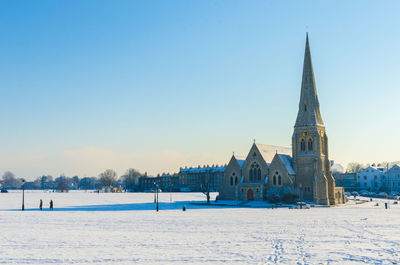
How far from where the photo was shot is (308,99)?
3076 inches

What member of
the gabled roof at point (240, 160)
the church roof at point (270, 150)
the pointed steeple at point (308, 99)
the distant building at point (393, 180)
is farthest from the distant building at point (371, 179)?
the pointed steeple at point (308, 99)

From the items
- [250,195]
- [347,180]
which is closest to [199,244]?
[250,195]

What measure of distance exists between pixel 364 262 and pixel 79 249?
14.7 meters

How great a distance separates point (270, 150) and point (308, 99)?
13.1 m

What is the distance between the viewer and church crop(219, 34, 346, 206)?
7481 cm

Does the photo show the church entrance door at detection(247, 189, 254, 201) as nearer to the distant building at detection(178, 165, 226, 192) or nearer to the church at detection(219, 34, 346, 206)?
the church at detection(219, 34, 346, 206)

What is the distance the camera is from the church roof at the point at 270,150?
266 ft

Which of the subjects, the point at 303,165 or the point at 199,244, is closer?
the point at 199,244

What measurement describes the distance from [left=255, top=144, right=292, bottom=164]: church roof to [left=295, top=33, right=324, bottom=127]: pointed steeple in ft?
26.8

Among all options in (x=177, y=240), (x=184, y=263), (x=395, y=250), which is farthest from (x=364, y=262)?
(x=177, y=240)

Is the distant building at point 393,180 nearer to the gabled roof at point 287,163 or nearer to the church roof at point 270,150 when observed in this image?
the church roof at point 270,150

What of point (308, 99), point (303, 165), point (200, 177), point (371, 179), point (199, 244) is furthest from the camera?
point (200, 177)

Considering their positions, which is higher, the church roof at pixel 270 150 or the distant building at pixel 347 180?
the church roof at pixel 270 150

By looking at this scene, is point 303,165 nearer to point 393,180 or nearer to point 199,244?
point 199,244
